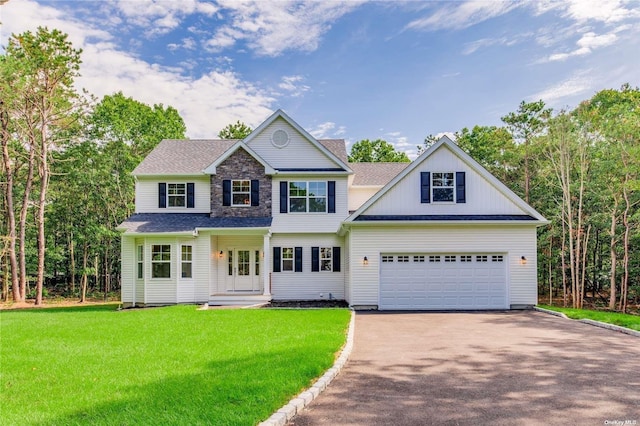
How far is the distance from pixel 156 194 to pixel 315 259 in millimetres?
7903

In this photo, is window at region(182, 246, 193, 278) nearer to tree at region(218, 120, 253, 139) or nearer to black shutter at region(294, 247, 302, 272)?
black shutter at region(294, 247, 302, 272)

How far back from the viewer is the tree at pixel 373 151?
4044 cm

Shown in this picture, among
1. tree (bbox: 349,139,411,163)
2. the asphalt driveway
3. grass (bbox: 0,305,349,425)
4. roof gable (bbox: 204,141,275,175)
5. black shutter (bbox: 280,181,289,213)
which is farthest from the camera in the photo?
tree (bbox: 349,139,411,163)

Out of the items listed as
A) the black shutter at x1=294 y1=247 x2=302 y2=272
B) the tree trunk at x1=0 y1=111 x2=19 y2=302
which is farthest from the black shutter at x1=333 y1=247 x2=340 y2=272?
the tree trunk at x1=0 y1=111 x2=19 y2=302

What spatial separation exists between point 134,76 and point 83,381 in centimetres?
1718

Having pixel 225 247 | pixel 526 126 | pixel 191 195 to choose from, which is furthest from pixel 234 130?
pixel 526 126

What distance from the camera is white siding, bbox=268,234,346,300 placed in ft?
62.5

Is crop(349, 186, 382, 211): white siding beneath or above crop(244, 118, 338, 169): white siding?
beneath

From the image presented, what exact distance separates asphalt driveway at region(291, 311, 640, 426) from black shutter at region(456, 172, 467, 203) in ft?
20.8

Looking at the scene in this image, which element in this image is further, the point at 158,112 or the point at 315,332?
the point at 158,112

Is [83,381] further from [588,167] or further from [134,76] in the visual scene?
[588,167]

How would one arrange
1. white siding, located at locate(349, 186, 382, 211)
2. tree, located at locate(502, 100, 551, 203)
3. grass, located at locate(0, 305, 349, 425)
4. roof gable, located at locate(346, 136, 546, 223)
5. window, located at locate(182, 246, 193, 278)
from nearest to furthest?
1. grass, located at locate(0, 305, 349, 425)
2. roof gable, located at locate(346, 136, 546, 223)
3. window, located at locate(182, 246, 193, 278)
4. white siding, located at locate(349, 186, 382, 211)
5. tree, located at locate(502, 100, 551, 203)

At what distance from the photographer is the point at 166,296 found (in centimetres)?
1775

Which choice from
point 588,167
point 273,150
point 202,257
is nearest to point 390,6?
point 273,150
